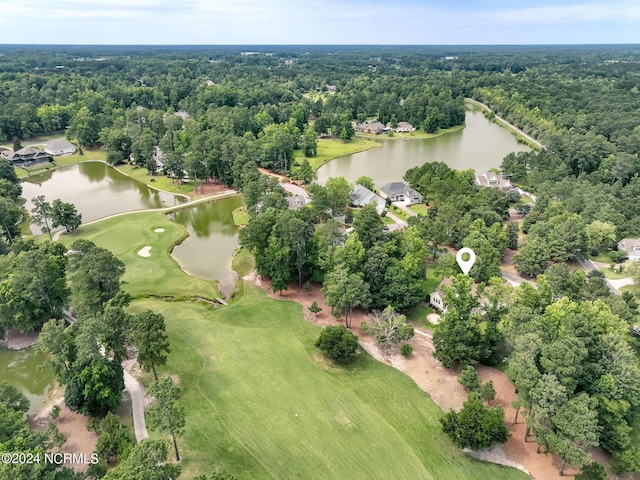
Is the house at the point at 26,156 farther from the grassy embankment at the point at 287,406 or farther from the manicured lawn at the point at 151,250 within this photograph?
the grassy embankment at the point at 287,406

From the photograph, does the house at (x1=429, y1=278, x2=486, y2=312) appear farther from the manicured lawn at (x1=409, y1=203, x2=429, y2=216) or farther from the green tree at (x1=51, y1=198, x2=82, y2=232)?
the green tree at (x1=51, y1=198, x2=82, y2=232)

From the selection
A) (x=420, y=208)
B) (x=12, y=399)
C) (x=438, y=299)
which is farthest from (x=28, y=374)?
(x=420, y=208)

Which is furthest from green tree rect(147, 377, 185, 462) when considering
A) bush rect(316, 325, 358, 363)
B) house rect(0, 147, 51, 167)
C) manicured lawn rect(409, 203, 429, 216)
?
house rect(0, 147, 51, 167)

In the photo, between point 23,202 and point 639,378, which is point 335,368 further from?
point 23,202

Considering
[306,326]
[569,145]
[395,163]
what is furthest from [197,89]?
[306,326]

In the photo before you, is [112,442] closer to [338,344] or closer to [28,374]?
[28,374]
